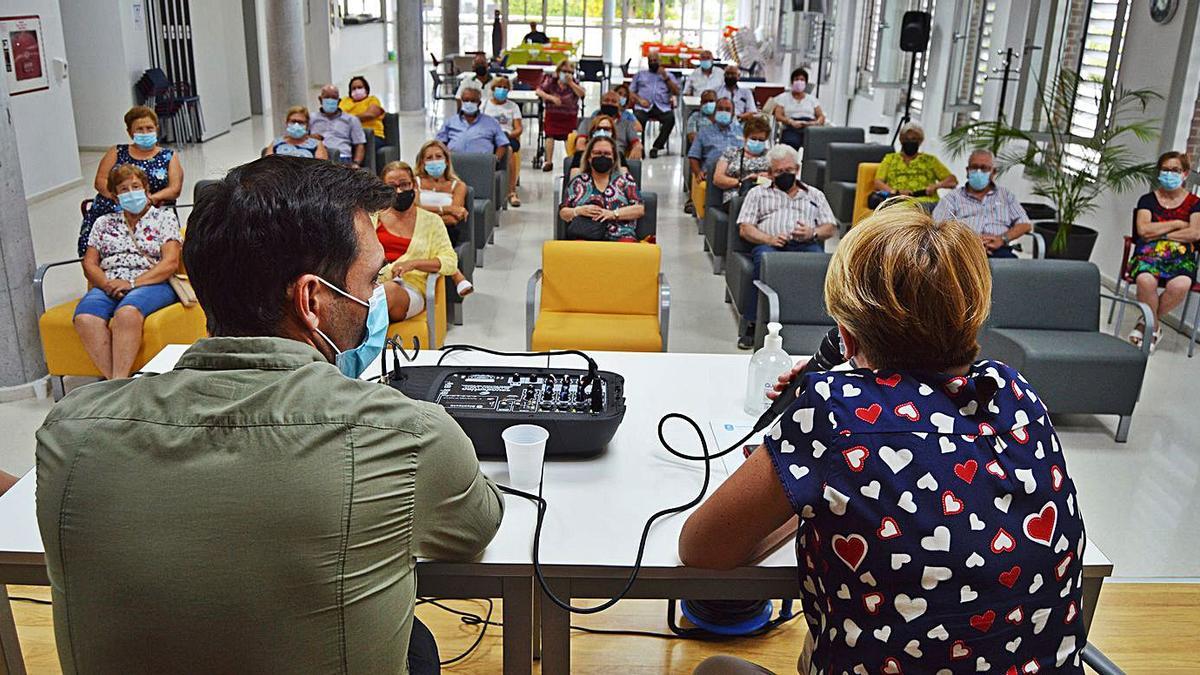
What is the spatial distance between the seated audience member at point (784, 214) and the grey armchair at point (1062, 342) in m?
1.41

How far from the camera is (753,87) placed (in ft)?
43.6

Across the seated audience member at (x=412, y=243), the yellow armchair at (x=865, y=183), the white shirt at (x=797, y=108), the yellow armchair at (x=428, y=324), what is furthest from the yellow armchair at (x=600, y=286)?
the white shirt at (x=797, y=108)

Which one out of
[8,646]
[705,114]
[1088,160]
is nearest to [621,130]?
[705,114]

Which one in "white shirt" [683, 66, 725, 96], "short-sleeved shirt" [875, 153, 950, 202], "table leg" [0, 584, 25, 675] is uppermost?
"white shirt" [683, 66, 725, 96]

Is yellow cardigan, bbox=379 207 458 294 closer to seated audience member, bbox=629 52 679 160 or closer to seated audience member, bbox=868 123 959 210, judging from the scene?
seated audience member, bbox=868 123 959 210

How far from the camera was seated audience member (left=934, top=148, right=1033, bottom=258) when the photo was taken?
19.6ft

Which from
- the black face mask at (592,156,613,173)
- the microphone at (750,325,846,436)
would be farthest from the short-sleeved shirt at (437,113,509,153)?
the microphone at (750,325,846,436)

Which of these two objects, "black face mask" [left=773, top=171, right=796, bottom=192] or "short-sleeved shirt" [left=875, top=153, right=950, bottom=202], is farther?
"short-sleeved shirt" [left=875, top=153, right=950, bottom=202]

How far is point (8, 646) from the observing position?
2277 millimetres

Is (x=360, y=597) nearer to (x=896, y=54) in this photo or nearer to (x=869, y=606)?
(x=869, y=606)

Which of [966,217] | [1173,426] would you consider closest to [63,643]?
[1173,426]

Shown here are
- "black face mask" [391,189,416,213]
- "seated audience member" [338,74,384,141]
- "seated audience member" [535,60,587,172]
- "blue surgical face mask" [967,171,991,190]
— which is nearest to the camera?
"black face mask" [391,189,416,213]

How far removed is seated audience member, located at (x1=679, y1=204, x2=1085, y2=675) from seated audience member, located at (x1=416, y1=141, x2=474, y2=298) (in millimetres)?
4555

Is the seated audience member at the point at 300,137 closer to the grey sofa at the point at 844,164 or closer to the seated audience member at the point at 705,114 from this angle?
the seated audience member at the point at 705,114
